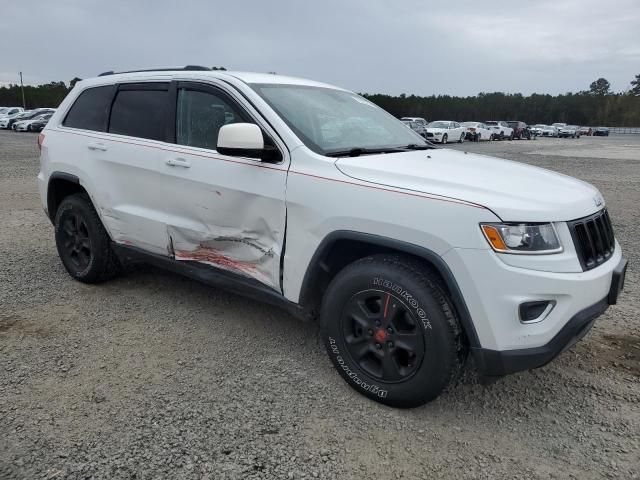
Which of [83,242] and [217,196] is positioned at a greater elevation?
[217,196]

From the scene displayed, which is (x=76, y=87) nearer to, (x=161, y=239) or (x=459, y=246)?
(x=161, y=239)

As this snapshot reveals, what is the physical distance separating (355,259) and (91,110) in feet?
9.58

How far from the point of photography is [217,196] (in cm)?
337

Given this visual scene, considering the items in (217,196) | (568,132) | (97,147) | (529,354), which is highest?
(97,147)

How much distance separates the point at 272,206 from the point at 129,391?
138 centimetres

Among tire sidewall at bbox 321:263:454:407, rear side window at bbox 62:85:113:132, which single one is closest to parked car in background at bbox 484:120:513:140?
rear side window at bbox 62:85:113:132

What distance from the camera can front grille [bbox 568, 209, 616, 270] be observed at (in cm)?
254

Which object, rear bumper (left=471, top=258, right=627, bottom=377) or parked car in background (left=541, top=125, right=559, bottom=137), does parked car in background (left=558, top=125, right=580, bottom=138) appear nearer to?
parked car in background (left=541, top=125, right=559, bottom=137)

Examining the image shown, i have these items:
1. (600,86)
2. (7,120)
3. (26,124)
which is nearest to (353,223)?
(26,124)

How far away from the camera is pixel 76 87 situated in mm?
4824

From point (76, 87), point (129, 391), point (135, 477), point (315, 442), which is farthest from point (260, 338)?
point (76, 87)

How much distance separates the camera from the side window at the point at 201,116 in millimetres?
3520

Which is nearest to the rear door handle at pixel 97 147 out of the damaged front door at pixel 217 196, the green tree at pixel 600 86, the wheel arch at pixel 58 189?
the wheel arch at pixel 58 189

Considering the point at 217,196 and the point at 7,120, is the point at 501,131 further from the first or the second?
the point at 217,196
